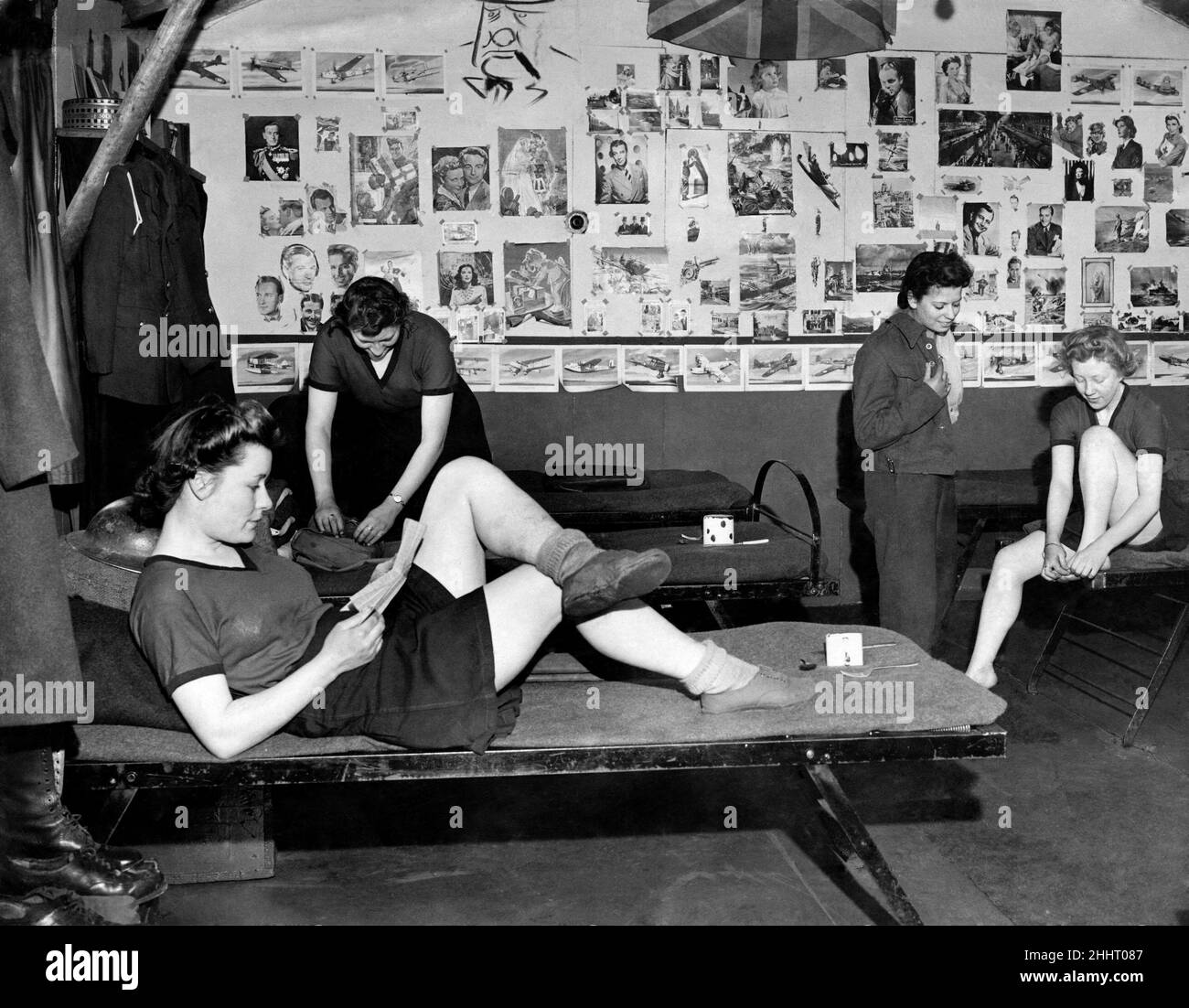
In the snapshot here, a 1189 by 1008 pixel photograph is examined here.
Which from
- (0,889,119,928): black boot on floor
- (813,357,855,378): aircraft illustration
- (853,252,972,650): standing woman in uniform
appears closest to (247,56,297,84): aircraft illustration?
(813,357,855,378): aircraft illustration

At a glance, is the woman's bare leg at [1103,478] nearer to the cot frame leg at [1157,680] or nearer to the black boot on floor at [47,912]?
the cot frame leg at [1157,680]

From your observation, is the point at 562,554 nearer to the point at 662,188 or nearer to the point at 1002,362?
the point at 662,188

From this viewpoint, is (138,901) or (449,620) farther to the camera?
(449,620)

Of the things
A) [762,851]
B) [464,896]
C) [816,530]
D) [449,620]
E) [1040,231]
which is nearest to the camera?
[449,620]

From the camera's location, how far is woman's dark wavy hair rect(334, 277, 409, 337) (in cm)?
416

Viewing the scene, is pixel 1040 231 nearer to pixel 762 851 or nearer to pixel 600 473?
pixel 600 473

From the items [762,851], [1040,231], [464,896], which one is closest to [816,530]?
[762,851]

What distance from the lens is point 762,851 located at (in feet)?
11.1

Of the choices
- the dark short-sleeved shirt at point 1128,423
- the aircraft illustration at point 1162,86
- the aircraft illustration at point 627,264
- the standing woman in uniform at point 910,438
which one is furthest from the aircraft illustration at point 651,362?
the aircraft illustration at point 1162,86

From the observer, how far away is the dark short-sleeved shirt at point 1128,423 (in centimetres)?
450

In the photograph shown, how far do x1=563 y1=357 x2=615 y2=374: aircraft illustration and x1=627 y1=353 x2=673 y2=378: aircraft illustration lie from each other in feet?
0.36

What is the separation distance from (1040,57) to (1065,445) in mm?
3037

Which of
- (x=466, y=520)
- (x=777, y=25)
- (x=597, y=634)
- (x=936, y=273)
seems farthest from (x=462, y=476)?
(x=936, y=273)

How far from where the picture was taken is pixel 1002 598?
4535 millimetres
